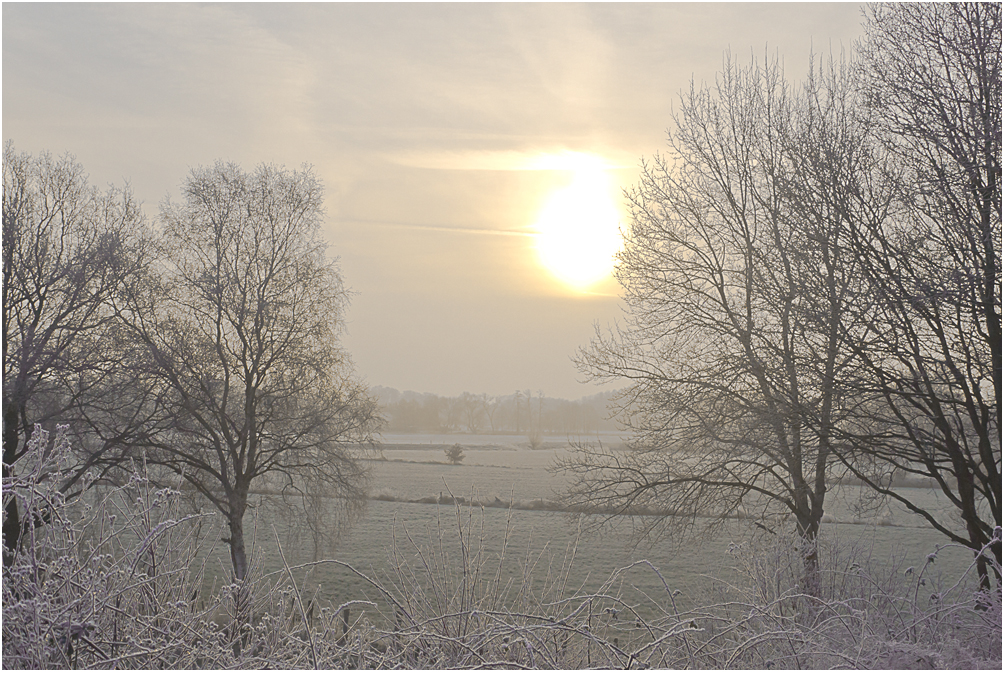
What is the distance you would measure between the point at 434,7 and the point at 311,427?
8717 mm

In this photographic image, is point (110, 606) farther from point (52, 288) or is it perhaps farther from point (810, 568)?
point (52, 288)

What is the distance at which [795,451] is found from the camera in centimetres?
916

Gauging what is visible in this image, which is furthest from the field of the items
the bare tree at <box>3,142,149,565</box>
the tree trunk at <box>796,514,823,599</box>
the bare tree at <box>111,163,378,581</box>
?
the bare tree at <box>3,142,149,565</box>

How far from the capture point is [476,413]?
33000 millimetres

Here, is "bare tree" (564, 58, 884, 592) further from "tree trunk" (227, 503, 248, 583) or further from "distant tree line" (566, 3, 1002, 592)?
"tree trunk" (227, 503, 248, 583)

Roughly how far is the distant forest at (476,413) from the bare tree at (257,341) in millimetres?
10119

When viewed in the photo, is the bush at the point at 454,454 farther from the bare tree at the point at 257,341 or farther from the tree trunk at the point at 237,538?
the tree trunk at the point at 237,538

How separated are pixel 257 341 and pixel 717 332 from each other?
28.3ft

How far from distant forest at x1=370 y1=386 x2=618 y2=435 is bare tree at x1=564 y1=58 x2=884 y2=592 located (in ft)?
38.4

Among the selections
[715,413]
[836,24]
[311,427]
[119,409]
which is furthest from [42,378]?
[836,24]

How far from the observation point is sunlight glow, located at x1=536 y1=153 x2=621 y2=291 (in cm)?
992

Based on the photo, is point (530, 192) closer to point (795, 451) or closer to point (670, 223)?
point (670, 223)

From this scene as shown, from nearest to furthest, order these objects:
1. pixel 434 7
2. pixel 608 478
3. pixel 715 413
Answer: pixel 434 7, pixel 715 413, pixel 608 478

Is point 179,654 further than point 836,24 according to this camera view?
No
